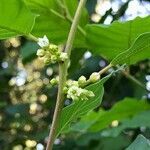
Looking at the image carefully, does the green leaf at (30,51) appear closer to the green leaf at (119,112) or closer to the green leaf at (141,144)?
the green leaf at (119,112)

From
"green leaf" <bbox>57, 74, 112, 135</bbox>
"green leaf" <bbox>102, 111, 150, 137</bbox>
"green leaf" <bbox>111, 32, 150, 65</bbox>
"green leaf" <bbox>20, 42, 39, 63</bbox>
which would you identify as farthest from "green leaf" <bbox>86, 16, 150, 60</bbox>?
"green leaf" <bbox>20, 42, 39, 63</bbox>

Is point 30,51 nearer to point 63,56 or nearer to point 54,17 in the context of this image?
point 54,17

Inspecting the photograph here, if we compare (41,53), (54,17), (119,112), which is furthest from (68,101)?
(41,53)

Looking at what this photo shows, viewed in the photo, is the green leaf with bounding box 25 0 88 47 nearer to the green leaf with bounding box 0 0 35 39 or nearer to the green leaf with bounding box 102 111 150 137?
the green leaf with bounding box 0 0 35 39

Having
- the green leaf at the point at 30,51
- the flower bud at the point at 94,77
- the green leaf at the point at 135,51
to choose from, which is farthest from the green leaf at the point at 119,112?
the flower bud at the point at 94,77

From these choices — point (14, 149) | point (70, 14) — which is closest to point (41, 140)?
point (14, 149)

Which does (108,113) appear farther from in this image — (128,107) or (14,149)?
(14,149)
